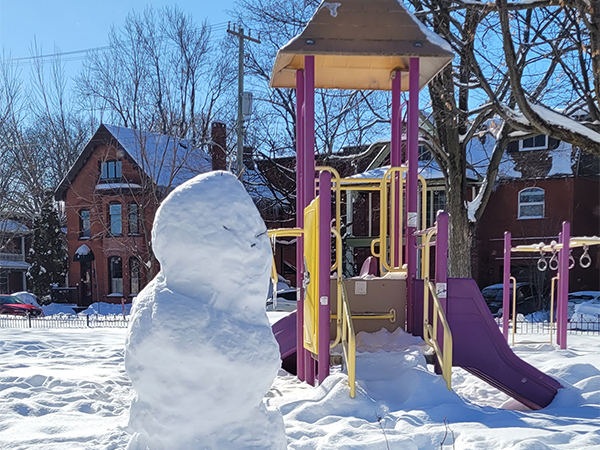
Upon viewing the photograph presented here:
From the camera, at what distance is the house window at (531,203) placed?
75.3ft

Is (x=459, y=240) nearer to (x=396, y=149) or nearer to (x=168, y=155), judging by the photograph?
(x=396, y=149)

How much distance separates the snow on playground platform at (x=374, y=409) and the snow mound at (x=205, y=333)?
31.2 inches

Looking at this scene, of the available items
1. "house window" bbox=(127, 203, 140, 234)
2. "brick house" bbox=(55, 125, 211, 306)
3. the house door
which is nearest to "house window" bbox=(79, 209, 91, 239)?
"brick house" bbox=(55, 125, 211, 306)

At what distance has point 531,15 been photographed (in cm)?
1188

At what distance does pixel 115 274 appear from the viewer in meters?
25.7

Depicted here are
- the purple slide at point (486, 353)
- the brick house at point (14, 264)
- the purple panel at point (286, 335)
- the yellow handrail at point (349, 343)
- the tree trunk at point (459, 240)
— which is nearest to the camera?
the yellow handrail at point (349, 343)

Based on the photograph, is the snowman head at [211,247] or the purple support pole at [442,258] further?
the purple support pole at [442,258]

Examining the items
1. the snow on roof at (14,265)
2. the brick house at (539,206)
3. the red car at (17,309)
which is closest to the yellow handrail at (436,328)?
the brick house at (539,206)

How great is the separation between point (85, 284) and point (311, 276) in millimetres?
23636

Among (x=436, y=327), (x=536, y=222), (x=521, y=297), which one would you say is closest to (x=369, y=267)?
(x=436, y=327)

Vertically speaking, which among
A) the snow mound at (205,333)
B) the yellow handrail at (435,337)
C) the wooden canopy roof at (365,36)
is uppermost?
the wooden canopy roof at (365,36)

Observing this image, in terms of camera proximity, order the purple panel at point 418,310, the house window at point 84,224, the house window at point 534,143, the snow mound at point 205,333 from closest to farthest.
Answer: the snow mound at point 205,333 < the purple panel at point 418,310 < the house window at point 534,143 < the house window at point 84,224

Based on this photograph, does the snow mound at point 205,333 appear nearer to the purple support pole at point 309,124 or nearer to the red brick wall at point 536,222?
the purple support pole at point 309,124

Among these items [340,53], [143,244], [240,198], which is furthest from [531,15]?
[143,244]
